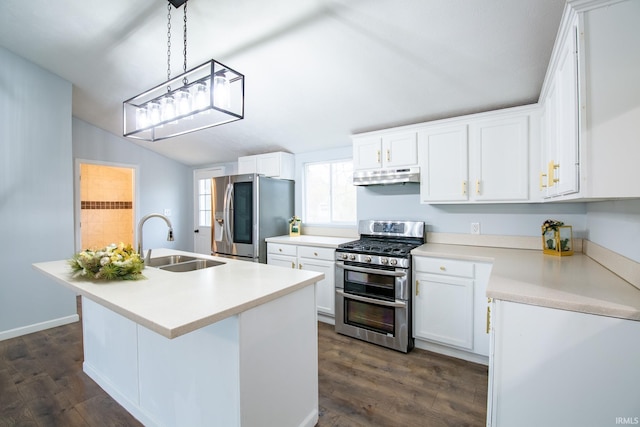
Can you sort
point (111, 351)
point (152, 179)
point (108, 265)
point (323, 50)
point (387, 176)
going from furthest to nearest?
point (152, 179)
point (387, 176)
point (323, 50)
point (111, 351)
point (108, 265)

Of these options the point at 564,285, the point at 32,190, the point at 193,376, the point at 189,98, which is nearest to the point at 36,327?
the point at 32,190

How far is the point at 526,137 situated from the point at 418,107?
906mm

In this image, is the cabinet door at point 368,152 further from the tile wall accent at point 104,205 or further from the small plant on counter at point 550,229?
the tile wall accent at point 104,205

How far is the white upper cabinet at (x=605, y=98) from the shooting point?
1.08 metres

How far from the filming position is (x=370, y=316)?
2701mm

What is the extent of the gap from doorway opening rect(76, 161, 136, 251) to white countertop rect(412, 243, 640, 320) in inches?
222

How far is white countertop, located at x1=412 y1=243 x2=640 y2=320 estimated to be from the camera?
110 cm

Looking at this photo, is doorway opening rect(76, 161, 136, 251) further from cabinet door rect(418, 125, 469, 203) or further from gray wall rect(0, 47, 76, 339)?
cabinet door rect(418, 125, 469, 203)

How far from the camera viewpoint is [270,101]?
2998 millimetres

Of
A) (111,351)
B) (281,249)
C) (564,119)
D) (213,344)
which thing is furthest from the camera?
(281,249)

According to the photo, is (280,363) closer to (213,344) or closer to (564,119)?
(213,344)

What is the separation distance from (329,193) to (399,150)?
1278 millimetres

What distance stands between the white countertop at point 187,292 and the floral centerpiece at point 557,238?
6.28 ft

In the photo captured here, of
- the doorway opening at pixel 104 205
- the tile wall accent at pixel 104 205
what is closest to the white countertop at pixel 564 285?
the doorway opening at pixel 104 205
